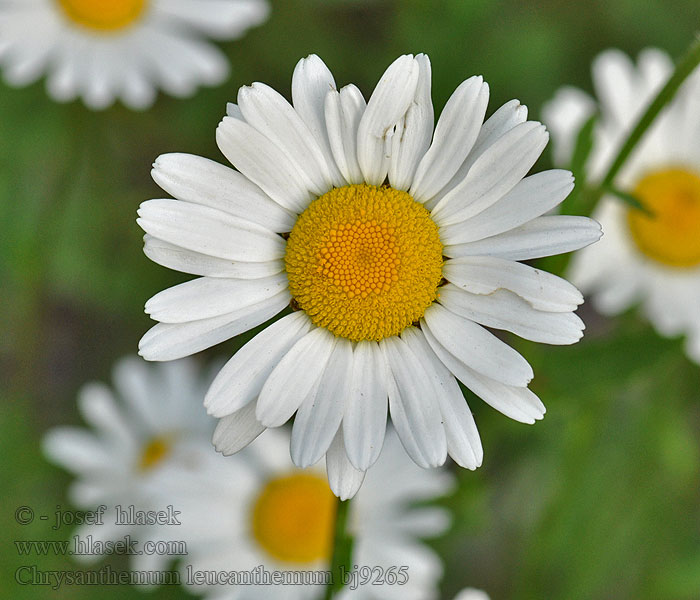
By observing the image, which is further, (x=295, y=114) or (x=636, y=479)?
(x=636, y=479)

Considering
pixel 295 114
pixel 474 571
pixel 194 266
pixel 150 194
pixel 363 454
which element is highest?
pixel 150 194

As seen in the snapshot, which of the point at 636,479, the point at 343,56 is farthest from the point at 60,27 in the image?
the point at 636,479

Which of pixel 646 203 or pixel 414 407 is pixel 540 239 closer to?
pixel 414 407

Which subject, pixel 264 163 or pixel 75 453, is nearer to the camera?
pixel 264 163

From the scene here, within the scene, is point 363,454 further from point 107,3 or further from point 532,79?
point 532,79

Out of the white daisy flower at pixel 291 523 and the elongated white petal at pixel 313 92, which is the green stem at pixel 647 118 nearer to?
the elongated white petal at pixel 313 92

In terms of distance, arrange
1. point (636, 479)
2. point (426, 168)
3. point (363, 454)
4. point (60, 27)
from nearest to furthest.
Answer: point (363, 454), point (426, 168), point (60, 27), point (636, 479)

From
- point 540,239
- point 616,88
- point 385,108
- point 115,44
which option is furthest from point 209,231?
point 616,88
